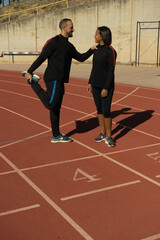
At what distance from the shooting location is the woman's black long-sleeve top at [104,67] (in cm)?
494

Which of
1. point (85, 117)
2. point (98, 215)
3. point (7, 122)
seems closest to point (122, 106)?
point (85, 117)

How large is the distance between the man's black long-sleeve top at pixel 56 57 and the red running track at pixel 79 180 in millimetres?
1211

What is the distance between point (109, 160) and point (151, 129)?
203 centimetres

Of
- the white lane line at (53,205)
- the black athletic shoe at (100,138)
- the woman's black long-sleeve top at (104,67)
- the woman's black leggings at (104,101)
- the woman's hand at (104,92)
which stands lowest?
the white lane line at (53,205)

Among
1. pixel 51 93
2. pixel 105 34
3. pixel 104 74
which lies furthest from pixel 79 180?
pixel 105 34

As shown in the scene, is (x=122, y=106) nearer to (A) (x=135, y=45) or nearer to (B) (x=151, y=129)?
(B) (x=151, y=129)

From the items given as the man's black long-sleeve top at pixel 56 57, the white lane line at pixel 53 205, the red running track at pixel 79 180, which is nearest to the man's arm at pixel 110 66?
the man's black long-sleeve top at pixel 56 57

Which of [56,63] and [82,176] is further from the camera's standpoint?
[56,63]

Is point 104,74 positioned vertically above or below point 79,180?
above

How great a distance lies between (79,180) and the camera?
13.1ft

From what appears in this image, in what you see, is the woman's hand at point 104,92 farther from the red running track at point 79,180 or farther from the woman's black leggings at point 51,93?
the red running track at point 79,180

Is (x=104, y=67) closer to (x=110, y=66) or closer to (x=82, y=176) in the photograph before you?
(x=110, y=66)

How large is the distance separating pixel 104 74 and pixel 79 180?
1.89 meters

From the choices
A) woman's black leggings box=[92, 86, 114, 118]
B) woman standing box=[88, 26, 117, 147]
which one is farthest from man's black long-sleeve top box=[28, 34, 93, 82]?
woman's black leggings box=[92, 86, 114, 118]
